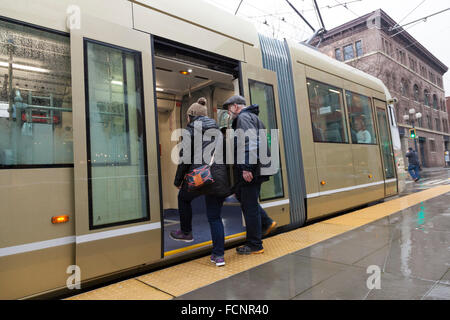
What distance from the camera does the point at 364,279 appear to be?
2.41 metres

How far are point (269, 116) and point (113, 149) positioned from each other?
233 centimetres

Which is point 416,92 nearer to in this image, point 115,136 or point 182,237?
point 182,237

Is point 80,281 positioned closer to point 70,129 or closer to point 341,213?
point 70,129

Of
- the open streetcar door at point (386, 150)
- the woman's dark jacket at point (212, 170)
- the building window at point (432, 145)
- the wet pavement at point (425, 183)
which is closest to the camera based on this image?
the woman's dark jacket at point (212, 170)

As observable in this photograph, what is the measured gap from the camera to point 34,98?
226 cm

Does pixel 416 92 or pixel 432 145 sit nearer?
pixel 416 92

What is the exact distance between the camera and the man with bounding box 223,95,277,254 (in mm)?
3021

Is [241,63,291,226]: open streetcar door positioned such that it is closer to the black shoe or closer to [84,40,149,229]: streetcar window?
the black shoe

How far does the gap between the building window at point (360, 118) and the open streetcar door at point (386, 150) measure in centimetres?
41

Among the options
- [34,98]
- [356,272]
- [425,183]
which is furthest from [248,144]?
[425,183]

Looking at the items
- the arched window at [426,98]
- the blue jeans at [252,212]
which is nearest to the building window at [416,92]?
the arched window at [426,98]

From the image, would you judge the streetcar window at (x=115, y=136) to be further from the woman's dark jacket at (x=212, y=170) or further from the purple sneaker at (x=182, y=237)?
the purple sneaker at (x=182, y=237)

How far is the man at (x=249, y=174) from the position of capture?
3.02 meters

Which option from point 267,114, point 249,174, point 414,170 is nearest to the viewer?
point 249,174
